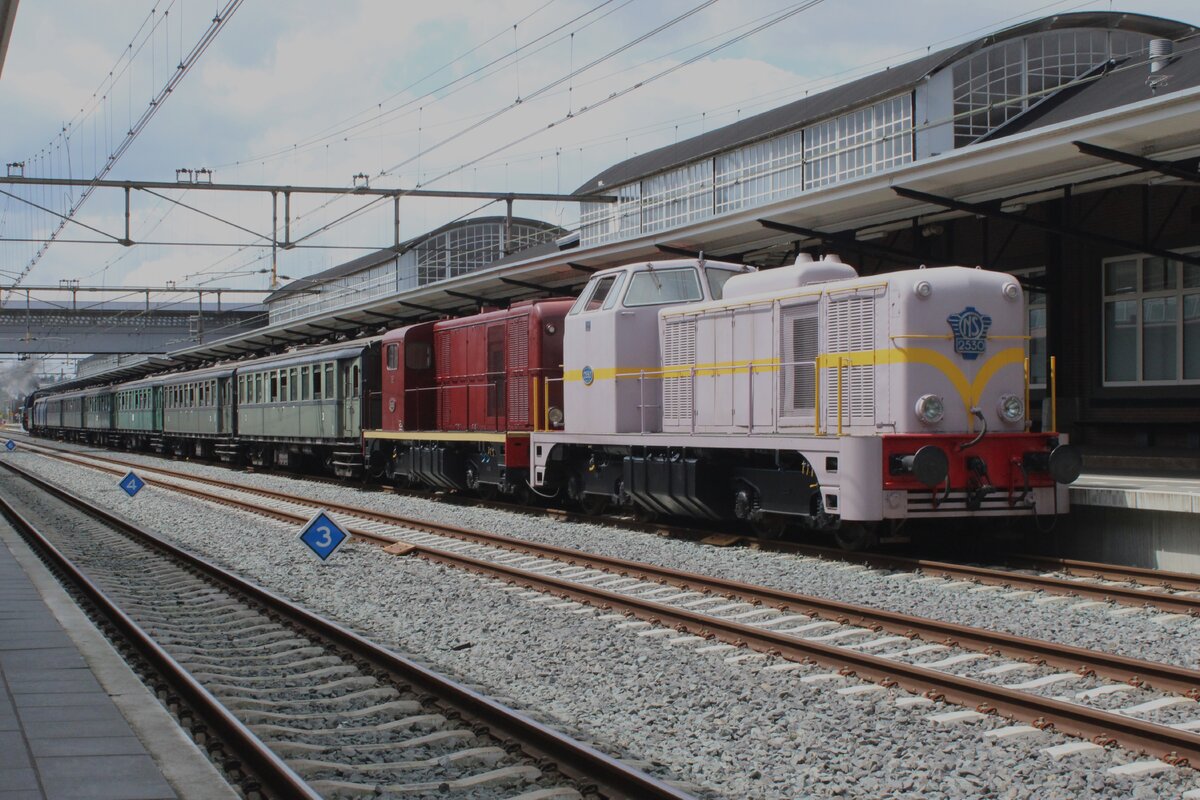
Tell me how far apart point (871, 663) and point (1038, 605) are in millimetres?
2801

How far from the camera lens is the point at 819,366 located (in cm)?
1131

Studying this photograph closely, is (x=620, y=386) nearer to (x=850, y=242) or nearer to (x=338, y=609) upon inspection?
(x=850, y=242)

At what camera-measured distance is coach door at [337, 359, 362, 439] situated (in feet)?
72.8

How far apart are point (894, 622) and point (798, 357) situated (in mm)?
4510

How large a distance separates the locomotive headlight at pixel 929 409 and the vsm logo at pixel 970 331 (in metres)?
0.63

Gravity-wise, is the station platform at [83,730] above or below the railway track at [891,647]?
above

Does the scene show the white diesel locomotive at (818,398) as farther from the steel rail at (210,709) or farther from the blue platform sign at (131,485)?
the blue platform sign at (131,485)

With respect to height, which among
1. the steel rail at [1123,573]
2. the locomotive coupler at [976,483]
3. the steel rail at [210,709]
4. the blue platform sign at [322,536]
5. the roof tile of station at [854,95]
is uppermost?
→ the roof tile of station at [854,95]

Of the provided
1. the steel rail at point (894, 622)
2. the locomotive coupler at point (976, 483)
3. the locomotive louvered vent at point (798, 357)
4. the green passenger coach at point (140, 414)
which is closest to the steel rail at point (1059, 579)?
the locomotive coupler at point (976, 483)

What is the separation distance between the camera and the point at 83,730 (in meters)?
5.01

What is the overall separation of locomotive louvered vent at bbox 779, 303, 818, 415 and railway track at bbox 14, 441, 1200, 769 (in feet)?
8.60

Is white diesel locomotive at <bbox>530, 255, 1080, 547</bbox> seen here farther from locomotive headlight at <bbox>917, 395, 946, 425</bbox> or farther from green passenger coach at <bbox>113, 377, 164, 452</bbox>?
green passenger coach at <bbox>113, 377, 164, 452</bbox>

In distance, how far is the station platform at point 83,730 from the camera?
13.9ft

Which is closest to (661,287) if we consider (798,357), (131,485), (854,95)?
(798,357)
